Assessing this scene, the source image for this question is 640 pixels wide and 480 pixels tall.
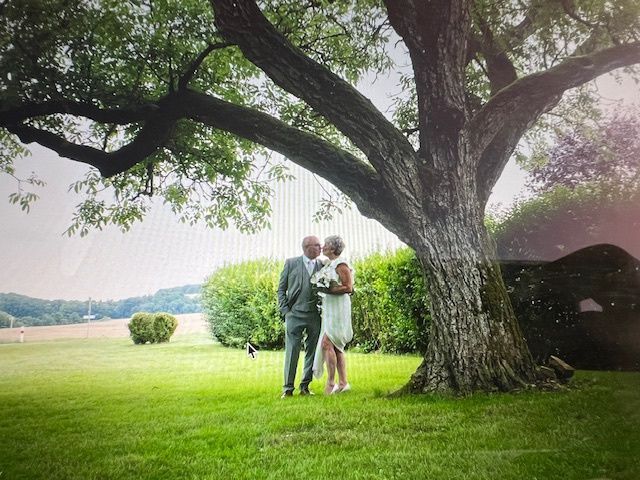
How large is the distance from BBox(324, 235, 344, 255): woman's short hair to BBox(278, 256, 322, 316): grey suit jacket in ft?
0.50

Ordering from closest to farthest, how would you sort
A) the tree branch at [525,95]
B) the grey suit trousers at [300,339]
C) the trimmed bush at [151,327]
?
the trimmed bush at [151,327]
the grey suit trousers at [300,339]
the tree branch at [525,95]

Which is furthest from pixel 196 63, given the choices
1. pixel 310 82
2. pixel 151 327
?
pixel 151 327

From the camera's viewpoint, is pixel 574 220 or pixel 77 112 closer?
pixel 77 112

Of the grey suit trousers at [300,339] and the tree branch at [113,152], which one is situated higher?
the tree branch at [113,152]

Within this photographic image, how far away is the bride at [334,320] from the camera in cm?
296

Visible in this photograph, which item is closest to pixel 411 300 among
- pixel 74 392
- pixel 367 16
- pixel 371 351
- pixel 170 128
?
pixel 371 351

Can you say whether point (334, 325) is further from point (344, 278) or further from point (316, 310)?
point (344, 278)

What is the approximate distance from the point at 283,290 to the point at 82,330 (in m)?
1.23

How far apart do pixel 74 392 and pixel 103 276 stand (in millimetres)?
529

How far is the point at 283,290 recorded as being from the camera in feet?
9.82

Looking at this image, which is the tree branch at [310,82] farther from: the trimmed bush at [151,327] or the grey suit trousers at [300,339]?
the trimmed bush at [151,327]

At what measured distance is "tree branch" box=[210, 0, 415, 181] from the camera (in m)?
2.82

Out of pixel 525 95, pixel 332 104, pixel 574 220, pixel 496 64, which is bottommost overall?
pixel 574 220

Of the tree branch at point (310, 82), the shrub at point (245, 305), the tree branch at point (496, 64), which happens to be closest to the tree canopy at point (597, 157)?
the tree branch at point (496, 64)
